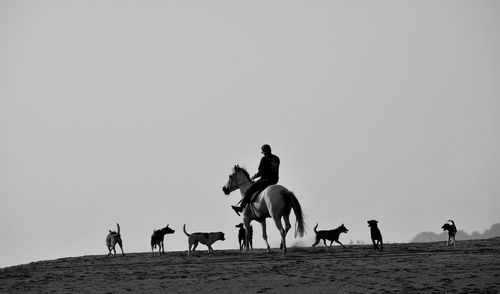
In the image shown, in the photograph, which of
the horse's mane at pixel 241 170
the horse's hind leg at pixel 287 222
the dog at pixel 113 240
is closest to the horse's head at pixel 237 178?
the horse's mane at pixel 241 170

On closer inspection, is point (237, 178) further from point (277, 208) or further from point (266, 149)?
point (277, 208)

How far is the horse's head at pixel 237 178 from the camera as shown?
96.2ft

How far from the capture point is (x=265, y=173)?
2814 cm

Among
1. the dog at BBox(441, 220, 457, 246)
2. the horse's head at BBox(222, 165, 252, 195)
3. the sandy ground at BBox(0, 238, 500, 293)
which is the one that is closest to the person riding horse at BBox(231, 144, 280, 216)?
the horse's head at BBox(222, 165, 252, 195)

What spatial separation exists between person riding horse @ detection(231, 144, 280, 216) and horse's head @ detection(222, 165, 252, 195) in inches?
42.8

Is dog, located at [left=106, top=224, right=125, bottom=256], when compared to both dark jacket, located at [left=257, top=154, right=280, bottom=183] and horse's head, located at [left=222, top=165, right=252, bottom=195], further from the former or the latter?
dark jacket, located at [left=257, top=154, right=280, bottom=183]

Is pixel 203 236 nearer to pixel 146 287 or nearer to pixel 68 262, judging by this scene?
pixel 68 262

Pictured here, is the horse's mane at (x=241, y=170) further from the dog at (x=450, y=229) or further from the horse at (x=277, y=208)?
the dog at (x=450, y=229)

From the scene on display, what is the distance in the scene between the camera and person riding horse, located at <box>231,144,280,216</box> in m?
28.0

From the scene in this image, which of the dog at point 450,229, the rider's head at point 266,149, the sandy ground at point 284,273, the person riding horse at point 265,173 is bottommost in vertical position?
the sandy ground at point 284,273

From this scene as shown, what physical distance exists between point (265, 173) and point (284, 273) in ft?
24.2

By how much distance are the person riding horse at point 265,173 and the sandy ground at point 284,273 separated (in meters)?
2.19

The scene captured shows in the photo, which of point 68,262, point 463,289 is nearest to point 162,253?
point 68,262

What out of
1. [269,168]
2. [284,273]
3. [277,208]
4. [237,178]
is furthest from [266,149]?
[284,273]
